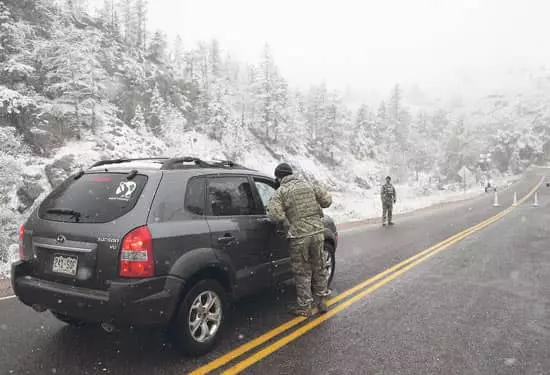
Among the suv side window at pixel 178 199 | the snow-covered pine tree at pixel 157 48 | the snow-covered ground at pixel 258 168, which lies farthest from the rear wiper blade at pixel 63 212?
the snow-covered pine tree at pixel 157 48

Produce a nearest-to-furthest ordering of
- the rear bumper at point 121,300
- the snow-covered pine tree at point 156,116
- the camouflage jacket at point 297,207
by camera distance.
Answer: the rear bumper at point 121,300, the camouflage jacket at point 297,207, the snow-covered pine tree at point 156,116

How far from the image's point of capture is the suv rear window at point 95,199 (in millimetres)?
3918

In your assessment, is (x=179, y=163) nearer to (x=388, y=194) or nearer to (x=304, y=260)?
(x=304, y=260)

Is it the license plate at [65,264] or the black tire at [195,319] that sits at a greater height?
the license plate at [65,264]

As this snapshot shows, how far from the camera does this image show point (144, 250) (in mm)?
3699

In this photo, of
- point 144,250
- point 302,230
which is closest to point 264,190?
point 302,230

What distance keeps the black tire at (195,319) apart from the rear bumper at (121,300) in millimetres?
150

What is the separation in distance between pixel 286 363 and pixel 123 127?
40.7m

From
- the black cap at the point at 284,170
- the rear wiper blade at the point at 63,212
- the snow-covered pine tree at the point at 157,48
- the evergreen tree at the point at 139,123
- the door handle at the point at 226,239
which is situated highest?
the snow-covered pine tree at the point at 157,48

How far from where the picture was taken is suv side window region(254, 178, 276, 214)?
540 cm

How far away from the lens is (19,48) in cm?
2748

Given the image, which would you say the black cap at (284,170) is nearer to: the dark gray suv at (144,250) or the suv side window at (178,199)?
the dark gray suv at (144,250)

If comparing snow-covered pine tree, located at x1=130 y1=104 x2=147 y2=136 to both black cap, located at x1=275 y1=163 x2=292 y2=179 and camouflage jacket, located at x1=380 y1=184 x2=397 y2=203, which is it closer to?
camouflage jacket, located at x1=380 y1=184 x2=397 y2=203

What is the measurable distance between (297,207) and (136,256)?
2216 millimetres
